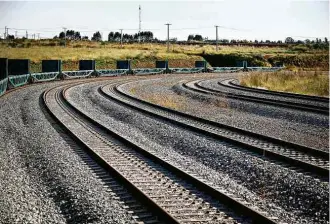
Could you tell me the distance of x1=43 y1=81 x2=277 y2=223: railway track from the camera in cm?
598

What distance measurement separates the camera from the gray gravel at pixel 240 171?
650 centimetres

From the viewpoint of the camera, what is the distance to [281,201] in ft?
22.2

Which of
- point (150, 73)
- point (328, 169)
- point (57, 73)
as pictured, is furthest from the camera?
point (150, 73)

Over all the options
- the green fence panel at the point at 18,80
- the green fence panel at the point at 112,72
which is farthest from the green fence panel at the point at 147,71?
the green fence panel at the point at 18,80

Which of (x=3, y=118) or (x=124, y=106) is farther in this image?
(x=124, y=106)

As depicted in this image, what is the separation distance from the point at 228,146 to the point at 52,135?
17.0ft

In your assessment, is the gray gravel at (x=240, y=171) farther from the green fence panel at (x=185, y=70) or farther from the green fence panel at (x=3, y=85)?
the green fence panel at (x=185, y=70)

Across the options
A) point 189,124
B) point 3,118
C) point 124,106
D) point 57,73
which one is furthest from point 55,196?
point 57,73

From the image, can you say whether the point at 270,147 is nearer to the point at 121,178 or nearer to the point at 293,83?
the point at 121,178

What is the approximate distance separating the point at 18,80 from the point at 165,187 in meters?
25.3

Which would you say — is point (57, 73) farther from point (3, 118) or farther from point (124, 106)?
point (3, 118)

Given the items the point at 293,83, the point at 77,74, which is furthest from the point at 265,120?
the point at 77,74

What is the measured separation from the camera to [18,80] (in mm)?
30000

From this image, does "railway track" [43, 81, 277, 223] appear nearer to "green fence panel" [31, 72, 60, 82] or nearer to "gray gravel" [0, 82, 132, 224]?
"gray gravel" [0, 82, 132, 224]
